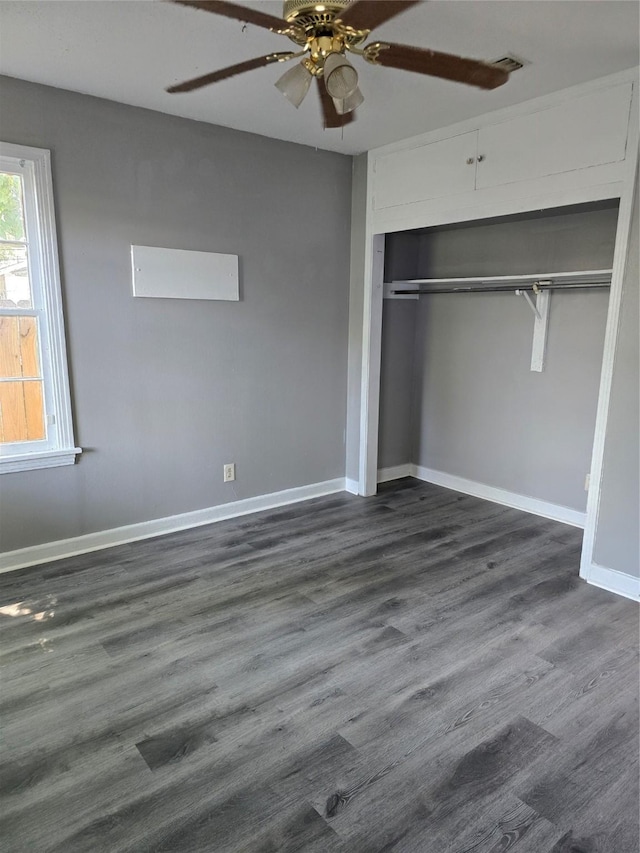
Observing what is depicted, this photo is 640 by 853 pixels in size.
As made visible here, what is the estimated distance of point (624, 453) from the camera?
2.73 meters

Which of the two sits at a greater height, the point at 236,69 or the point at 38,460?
the point at 236,69

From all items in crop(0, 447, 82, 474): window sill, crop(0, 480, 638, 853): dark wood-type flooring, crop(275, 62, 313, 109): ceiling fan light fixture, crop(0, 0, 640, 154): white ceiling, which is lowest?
crop(0, 480, 638, 853): dark wood-type flooring

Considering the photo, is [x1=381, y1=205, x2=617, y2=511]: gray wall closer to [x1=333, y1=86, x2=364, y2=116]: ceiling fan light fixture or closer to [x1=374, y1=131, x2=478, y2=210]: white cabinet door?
[x1=374, y1=131, x2=478, y2=210]: white cabinet door

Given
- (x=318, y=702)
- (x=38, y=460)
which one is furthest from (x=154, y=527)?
(x=318, y=702)

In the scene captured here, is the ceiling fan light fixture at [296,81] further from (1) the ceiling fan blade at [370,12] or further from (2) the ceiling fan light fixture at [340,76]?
(1) the ceiling fan blade at [370,12]

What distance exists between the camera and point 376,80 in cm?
262

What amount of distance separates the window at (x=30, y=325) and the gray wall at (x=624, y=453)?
293cm

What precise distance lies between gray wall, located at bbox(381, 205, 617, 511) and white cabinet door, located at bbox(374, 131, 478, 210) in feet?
1.80

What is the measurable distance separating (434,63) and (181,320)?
2095 mm

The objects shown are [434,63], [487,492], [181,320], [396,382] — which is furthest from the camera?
[396,382]

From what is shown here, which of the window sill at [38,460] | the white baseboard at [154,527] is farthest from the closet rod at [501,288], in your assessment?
the window sill at [38,460]

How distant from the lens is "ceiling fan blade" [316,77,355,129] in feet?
6.92

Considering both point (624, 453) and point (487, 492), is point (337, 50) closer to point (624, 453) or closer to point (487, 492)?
point (624, 453)

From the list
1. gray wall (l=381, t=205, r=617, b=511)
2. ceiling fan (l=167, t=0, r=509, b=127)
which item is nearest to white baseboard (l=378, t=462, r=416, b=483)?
gray wall (l=381, t=205, r=617, b=511)
